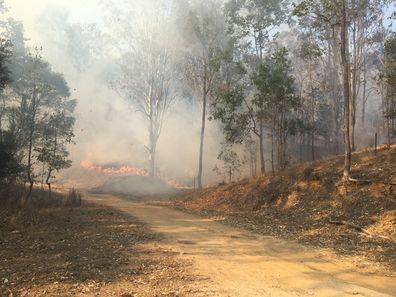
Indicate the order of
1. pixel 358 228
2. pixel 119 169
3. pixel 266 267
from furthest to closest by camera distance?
pixel 119 169 → pixel 358 228 → pixel 266 267

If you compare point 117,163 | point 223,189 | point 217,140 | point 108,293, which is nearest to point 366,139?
point 217,140

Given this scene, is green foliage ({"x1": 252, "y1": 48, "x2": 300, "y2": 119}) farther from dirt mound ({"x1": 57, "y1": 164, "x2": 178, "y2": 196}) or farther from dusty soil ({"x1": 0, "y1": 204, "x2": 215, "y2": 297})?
dusty soil ({"x1": 0, "y1": 204, "x2": 215, "y2": 297})

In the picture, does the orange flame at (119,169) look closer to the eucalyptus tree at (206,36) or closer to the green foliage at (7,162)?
the eucalyptus tree at (206,36)

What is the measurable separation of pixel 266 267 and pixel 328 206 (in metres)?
7.49

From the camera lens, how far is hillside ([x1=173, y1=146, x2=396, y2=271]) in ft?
35.8

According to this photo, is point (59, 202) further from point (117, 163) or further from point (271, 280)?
point (117, 163)

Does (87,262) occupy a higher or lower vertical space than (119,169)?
lower

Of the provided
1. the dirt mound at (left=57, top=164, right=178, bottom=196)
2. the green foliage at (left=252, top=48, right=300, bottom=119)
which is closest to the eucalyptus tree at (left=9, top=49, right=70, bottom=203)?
the dirt mound at (left=57, top=164, right=178, bottom=196)

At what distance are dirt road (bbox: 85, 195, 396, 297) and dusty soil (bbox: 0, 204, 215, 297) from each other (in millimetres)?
479

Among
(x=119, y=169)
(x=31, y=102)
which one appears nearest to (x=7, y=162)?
(x=31, y=102)

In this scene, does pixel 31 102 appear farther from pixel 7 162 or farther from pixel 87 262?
pixel 87 262

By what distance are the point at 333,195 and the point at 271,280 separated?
9144 millimetres

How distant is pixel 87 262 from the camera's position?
8.09 m

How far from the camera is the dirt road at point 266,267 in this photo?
21.9 feet
